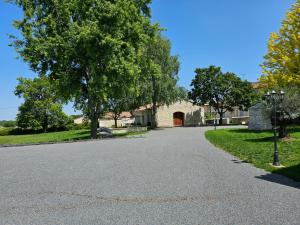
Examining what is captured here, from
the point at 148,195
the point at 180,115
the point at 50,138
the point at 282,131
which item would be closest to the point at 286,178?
the point at 148,195

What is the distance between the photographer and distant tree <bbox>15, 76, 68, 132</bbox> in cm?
5978

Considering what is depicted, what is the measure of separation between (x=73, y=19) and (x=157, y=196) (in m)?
22.9

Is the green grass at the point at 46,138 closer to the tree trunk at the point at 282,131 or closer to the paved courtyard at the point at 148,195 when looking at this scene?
the tree trunk at the point at 282,131

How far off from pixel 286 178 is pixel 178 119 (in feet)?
151

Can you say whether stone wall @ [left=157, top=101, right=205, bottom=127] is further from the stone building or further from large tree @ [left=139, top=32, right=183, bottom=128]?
large tree @ [left=139, top=32, right=183, bottom=128]

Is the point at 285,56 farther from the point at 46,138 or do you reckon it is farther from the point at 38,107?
the point at 38,107

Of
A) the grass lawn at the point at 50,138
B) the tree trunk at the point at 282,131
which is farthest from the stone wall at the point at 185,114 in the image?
the tree trunk at the point at 282,131

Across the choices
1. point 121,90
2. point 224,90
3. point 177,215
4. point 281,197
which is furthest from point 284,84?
point 224,90

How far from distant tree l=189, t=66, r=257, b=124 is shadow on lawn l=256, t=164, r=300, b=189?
133 feet

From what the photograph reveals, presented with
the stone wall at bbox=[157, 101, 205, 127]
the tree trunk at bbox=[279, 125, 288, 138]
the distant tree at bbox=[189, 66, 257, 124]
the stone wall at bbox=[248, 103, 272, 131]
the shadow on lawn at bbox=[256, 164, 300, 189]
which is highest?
the distant tree at bbox=[189, 66, 257, 124]

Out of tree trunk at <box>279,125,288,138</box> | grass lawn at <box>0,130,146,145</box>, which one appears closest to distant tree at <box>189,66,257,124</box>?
grass lawn at <box>0,130,146,145</box>

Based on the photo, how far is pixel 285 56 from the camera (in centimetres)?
2281

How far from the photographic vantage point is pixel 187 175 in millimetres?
8922

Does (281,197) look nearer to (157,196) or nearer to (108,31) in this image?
(157,196)
